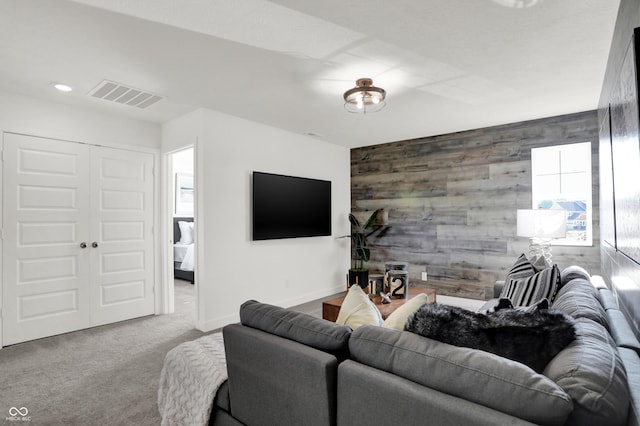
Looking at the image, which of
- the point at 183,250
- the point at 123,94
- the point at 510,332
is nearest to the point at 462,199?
the point at 510,332

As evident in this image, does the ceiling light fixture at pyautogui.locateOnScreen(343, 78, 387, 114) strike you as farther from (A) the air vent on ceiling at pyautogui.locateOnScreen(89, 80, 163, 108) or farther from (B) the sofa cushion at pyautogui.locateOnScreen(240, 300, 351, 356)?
(B) the sofa cushion at pyautogui.locateOnScreen(240, 300, 351, 356)

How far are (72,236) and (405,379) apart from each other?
3.91 meters

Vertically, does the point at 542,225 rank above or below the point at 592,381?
above

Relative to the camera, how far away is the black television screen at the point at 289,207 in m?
4.36

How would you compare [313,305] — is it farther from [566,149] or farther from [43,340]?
[566,149]

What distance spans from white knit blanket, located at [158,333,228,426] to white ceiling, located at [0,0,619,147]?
195 cm

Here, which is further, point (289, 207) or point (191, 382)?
point (289, 207)

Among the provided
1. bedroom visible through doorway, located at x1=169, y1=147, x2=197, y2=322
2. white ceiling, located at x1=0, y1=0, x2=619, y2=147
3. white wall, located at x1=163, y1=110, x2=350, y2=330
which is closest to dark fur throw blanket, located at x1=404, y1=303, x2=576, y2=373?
white ceiling, located at x1=0, y1=0, x2=619, y2=147

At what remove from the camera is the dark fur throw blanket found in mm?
1113

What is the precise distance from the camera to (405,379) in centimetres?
113

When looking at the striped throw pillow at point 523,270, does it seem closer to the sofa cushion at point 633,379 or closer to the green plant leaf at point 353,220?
the sofa cushion at point 633,379

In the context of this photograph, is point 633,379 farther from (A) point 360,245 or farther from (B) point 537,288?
(A) point 360,245

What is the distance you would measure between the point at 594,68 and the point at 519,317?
8.98 feet

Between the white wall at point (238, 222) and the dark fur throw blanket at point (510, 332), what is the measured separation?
121 inches
